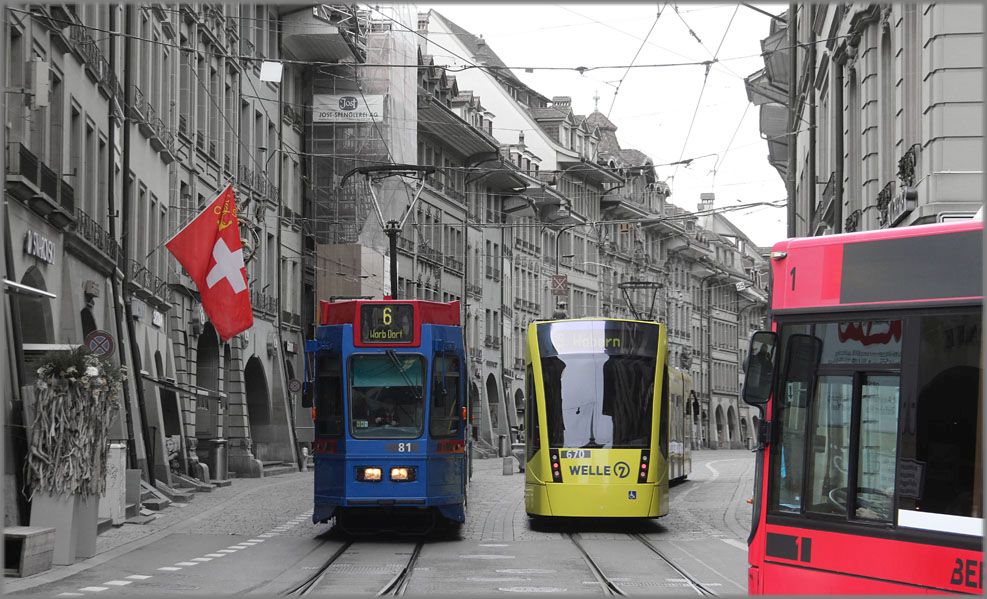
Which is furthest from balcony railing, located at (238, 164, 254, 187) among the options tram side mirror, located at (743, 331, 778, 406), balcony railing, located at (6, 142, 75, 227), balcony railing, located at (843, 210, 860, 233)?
tram side mirror, located at (743, 331, 778, 406)

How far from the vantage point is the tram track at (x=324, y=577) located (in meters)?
14.9

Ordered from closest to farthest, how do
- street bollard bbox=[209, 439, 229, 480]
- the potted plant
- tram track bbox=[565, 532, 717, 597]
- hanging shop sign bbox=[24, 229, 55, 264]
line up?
tram track bbox=[565, 532, 717, 597] < the potted plant < hanging shop sign bbox=[24, 229, 55, 264] < street bollard bbox=[209, 439, 229, 480]

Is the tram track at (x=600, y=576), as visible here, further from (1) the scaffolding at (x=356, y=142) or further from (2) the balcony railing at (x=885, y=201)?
(1) the scaffolding at (x=356, y=142)

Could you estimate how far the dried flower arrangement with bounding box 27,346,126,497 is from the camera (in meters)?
17.3

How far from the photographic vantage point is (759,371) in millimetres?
9289

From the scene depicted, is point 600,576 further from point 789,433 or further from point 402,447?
point 789,433

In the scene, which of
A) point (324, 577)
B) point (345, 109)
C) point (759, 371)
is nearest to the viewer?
point (759, 371)

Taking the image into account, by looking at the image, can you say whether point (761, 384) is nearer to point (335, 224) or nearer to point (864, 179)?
point (864, 179)

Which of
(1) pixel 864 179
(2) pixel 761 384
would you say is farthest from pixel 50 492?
(1) pixel 864 179

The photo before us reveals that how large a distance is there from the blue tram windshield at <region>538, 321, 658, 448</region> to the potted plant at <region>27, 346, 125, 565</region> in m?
6.94

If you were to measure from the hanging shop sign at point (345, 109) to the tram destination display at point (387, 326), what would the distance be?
38.1 m

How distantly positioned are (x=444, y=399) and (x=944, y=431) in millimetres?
13693

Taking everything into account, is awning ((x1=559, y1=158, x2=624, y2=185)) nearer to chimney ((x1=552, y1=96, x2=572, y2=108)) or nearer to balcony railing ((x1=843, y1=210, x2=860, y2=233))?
chimney ((x1=552, y1=96, x2=572, y2=108))

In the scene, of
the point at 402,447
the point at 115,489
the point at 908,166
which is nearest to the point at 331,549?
the point at 402,447
